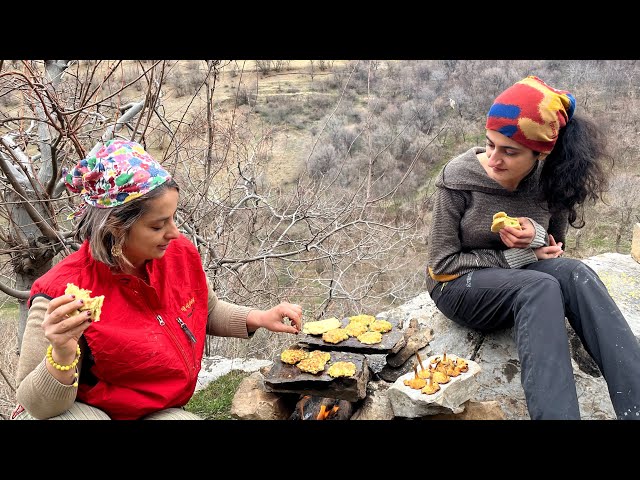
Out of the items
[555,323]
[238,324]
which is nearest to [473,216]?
[555,323]

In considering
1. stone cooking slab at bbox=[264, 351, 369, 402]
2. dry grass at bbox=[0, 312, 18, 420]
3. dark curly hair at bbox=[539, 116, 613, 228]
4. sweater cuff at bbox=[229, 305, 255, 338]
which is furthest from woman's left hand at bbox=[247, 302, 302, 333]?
dry grass at bbox=[0, 312, 18, 420]

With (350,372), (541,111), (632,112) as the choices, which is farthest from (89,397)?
(632,112)

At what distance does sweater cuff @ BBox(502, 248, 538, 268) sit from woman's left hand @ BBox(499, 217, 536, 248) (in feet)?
0.13

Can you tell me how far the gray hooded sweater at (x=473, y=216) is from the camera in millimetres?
2559

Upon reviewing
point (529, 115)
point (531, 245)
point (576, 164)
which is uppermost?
point (529, 115)

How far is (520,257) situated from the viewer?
2553 millimetres

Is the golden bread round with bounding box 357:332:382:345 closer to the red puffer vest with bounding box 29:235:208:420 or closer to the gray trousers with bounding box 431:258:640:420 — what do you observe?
the gray trousers with bounding box 431:258:640:420

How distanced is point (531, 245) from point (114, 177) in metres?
1.90

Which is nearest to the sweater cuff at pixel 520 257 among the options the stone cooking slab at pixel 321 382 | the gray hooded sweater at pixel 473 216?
the gray hooded sweater at pixel 473 216

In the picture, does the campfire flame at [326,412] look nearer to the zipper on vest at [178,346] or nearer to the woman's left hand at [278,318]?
the woman's left hand at [278,318]

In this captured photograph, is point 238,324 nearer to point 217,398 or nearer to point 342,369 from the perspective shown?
point 342,369

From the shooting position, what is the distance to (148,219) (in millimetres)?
1808

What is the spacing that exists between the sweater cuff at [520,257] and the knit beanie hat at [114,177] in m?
1.66

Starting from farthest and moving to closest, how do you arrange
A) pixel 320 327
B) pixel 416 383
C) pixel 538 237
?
pixel 320 327 → pixel 538 237 → pixel 416 383
